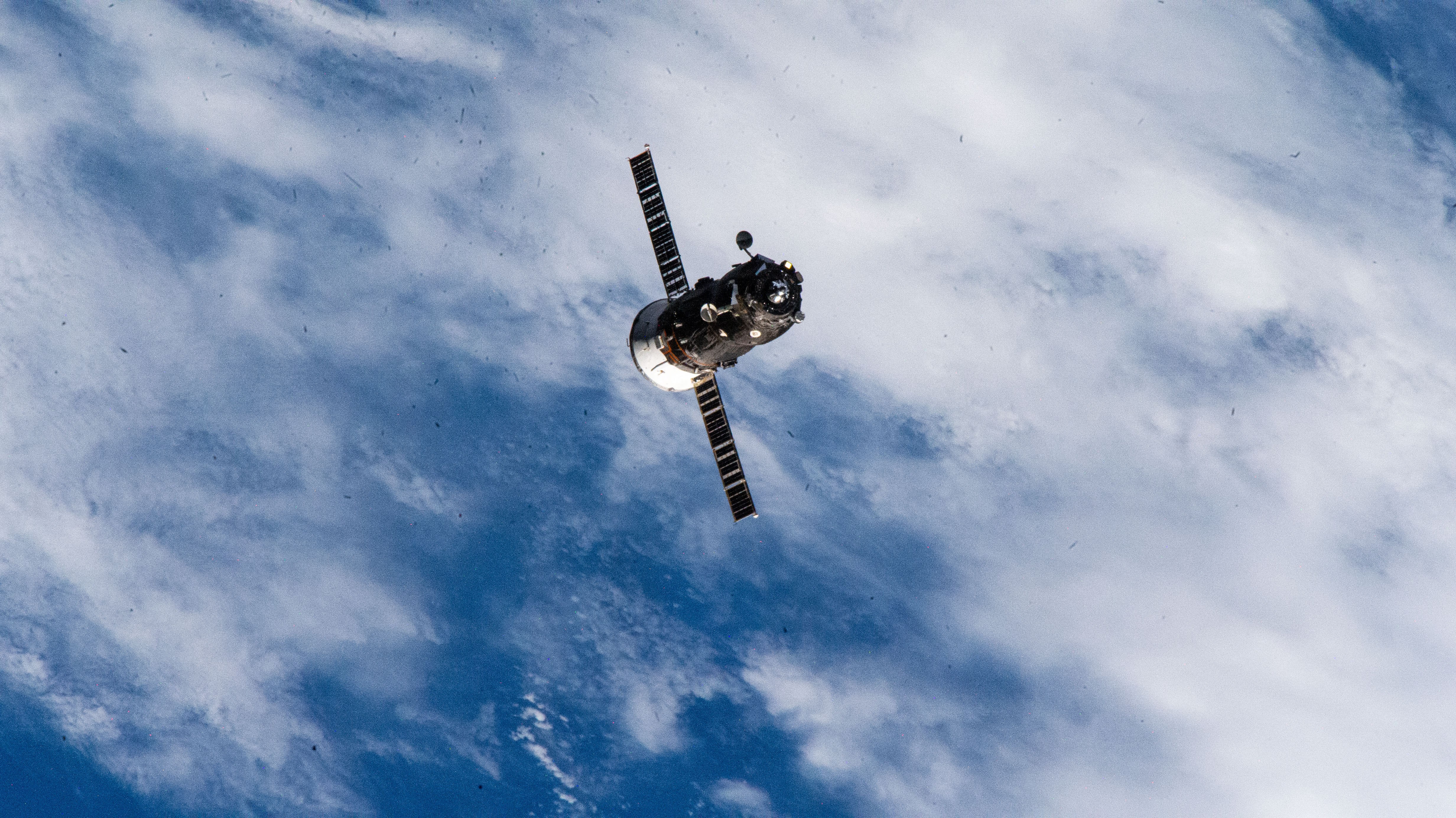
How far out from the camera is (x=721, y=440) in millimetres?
47656

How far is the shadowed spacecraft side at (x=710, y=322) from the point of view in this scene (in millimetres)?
38906

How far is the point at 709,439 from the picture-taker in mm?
46969

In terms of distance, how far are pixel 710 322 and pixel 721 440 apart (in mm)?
8363

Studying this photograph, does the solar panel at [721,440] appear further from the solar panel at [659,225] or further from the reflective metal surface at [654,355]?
the solar panel at [659,225]

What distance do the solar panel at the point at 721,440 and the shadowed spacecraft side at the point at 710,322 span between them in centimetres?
4

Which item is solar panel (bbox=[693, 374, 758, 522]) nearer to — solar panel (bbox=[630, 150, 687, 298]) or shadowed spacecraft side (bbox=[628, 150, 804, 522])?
shadowed spacecraft side (bbox=[628, 150, 804, 522])

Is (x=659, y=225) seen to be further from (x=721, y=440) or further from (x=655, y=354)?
(x=721, y=440)

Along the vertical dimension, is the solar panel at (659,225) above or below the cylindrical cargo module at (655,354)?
above

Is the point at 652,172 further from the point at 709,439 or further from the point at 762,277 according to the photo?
the point at 709,439

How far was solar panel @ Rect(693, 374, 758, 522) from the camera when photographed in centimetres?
4744

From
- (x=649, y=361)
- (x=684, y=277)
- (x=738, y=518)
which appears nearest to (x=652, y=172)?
(x=684, y=277)

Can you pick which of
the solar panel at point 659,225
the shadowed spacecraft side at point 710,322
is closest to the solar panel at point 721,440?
the shadowed spacecraft side at point 710,322

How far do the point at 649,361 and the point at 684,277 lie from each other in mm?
4969

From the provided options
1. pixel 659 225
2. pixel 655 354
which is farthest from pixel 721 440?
pixel 659 225
